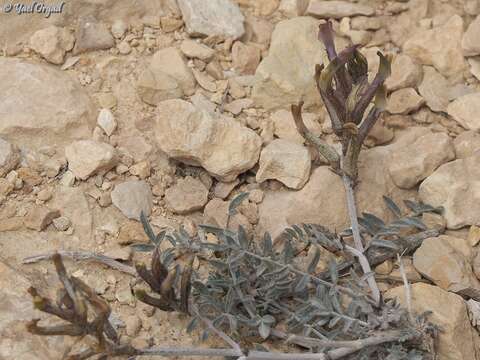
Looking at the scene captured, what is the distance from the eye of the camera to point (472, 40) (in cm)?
354

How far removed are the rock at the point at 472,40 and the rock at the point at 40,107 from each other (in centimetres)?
189

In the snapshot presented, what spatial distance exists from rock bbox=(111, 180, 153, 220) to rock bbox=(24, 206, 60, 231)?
0.27 meters

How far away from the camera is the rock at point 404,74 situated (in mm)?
3518

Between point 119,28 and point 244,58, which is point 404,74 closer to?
point 244,58

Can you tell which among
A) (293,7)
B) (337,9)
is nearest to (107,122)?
(293,7)

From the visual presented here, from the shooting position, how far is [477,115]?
3.36 m

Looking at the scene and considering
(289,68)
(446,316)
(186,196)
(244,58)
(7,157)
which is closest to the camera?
(446,316)

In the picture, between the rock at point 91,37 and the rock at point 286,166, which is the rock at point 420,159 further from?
the rock at point 91,37

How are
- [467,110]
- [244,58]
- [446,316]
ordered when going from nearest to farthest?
[446,316]
[467,110]
[244,58]

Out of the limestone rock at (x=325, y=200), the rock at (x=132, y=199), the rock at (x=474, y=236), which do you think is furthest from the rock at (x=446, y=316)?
the rock at (x=132, y=199)

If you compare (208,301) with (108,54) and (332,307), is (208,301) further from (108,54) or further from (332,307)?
(108,54)

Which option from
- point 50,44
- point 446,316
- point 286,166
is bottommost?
point 446,316

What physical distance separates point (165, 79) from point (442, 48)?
1422 mm

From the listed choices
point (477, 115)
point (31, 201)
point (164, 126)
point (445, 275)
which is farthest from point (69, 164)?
point (477, 115)
